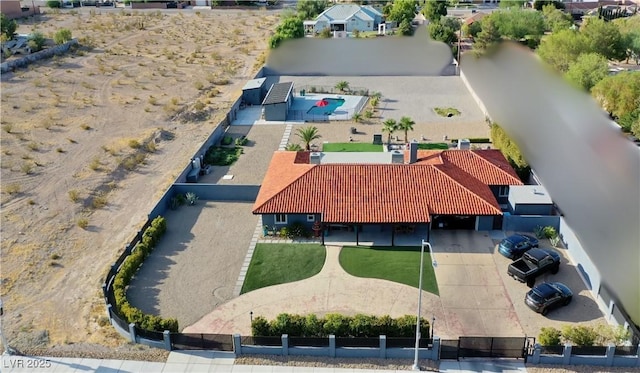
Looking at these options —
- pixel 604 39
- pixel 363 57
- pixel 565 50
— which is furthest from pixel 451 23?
pixel 565 50

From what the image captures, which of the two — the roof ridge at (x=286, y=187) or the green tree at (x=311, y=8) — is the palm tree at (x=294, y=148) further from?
the green tree at (x=311, y=8)

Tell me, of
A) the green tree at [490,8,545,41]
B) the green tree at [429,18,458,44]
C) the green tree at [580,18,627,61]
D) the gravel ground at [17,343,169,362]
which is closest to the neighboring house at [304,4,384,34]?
the green tree at [429,18,458,44]

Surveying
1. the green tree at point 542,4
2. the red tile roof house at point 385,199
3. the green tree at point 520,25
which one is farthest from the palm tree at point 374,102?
the green tree at point 542,4

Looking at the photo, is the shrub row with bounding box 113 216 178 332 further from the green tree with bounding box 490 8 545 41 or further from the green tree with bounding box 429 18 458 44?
the green tree with bounding box 490 8 545 41

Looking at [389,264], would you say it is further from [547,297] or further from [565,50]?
[565,50]

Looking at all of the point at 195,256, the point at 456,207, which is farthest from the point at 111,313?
the point at 456,207

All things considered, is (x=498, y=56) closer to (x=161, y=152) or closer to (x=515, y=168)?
(x=515, y=168)
